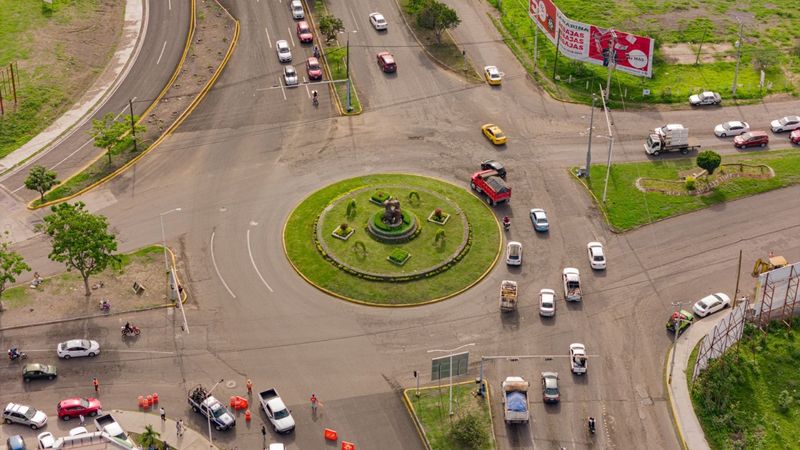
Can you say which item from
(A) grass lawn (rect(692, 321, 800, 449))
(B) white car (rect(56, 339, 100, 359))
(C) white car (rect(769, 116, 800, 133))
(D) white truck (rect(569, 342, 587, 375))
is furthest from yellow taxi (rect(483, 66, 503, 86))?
(B) white car (rect(56, 339, 100, 359))

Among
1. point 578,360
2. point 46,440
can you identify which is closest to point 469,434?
point 578,360

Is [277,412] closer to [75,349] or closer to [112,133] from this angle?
[75,349]

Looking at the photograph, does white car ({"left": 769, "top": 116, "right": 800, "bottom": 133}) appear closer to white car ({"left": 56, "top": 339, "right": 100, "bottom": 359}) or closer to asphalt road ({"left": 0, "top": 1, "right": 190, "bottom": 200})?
asphalt road ({"left": 0, "top": 1, "right": 190, "bottom": 200})

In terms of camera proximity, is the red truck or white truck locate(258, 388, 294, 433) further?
the red truck

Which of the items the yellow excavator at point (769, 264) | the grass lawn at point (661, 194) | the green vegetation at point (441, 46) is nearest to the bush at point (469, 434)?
the grass lawn at point (661, 194)

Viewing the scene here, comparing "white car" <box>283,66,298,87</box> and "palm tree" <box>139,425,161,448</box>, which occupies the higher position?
"palm tree" <box>139,425,161,448</box>

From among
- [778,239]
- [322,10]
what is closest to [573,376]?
[778,239]

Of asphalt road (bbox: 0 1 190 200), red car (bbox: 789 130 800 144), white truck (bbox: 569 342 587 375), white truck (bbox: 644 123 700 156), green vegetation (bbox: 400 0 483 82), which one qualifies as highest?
asphalt road (bbox: 0 1 190 200)
